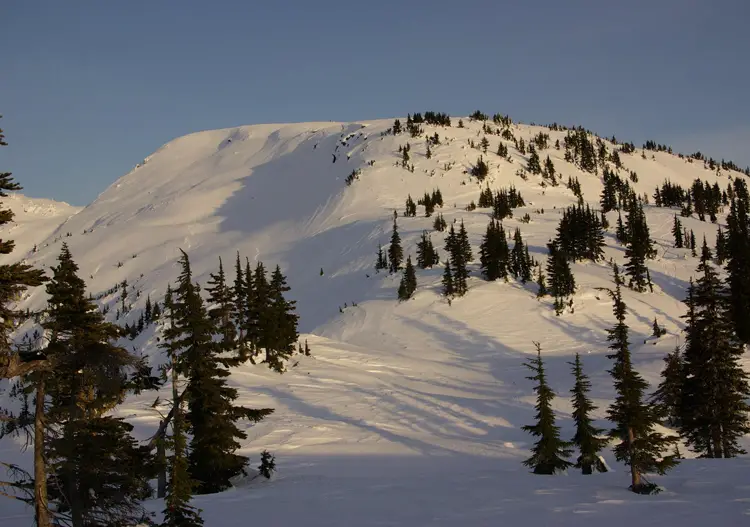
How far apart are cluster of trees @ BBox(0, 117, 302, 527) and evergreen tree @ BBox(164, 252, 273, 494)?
4 cm

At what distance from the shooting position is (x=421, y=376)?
50.7m

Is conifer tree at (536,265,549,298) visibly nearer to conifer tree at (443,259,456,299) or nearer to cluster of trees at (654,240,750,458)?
conifer tree at (443,259,456,299)

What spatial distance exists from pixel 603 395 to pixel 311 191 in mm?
140220

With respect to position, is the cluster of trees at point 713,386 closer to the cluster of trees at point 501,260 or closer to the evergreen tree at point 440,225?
the cluster of trees at point 501,260

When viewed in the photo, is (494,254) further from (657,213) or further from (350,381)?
(657,213)

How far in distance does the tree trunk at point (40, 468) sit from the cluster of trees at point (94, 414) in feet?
0.06

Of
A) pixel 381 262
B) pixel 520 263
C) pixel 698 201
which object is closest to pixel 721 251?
pixel 520 263

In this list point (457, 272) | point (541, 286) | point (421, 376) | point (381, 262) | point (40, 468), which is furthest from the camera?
point (381, 262)

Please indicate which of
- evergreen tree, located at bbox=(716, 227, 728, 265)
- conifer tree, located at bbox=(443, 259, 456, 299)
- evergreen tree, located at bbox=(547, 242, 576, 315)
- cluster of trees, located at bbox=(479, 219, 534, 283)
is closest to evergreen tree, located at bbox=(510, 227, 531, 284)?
cluster of trees, located at bbox=(479, 219, 534, 283)

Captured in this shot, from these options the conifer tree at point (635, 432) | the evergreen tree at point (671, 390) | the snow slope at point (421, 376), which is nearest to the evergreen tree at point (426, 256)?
the snow slope at point (421, 376)

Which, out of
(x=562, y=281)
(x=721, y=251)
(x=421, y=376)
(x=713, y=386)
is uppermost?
(x=721, y=251)

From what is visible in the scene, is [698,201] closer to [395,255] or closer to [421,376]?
[395,255]

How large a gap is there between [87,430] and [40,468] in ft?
10.4

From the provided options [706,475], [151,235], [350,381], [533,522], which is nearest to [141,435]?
[350,381]
